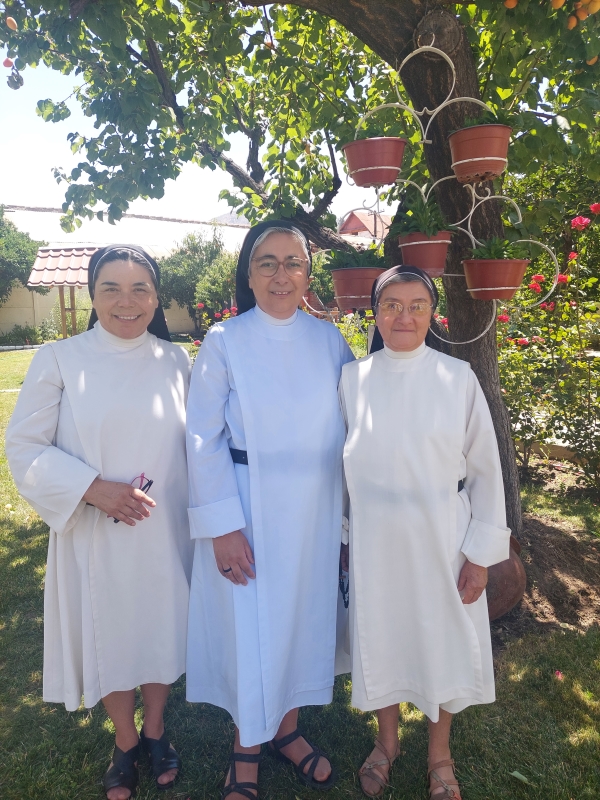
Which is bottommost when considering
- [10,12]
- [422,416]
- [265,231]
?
[422,416]

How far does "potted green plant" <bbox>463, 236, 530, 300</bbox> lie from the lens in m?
2.77

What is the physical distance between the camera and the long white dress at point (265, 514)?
2.31 meters

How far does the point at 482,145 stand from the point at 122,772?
2.98 meters

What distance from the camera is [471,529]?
231 cm

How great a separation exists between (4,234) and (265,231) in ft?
77.3

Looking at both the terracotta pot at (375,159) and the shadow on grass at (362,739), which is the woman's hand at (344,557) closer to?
the shadow on grass at (362,739)

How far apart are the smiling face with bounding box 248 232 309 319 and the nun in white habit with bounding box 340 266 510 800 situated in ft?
1.10

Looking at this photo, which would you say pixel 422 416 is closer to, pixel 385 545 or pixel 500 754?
pixel 385 545

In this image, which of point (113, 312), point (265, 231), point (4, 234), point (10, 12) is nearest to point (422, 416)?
point (265, 231)

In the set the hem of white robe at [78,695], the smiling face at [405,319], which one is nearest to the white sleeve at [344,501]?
the smiling face at [405,319]

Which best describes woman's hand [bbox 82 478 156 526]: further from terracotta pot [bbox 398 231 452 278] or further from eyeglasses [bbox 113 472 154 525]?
terracotta pot [bbox 398 231 452 278]

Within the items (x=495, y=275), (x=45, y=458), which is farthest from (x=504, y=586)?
(x=45, y=458)

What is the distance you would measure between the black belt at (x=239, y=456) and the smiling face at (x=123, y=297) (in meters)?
0.60

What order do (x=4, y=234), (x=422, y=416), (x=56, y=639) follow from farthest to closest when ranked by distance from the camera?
(x=4, y=234), (x=56, y=639), (x=422, y=416)
